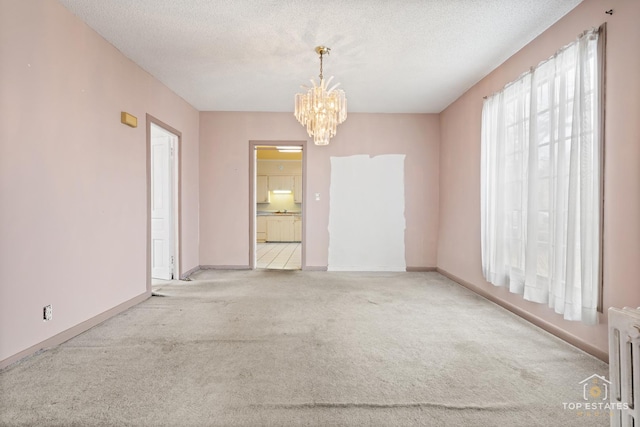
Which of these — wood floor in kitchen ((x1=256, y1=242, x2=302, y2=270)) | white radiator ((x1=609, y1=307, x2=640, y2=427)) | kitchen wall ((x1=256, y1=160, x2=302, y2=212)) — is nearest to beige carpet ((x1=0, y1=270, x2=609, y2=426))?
white radiator ((x1=609, y1=307, x2=640, y2=427))

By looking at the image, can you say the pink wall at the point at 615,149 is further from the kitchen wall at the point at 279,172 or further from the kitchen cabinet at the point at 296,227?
the kitchen wall at the point at 279,172

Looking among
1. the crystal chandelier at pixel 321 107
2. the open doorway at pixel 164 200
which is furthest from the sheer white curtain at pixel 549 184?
the open doorway at pixel 164 200

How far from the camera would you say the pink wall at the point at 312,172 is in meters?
5.81

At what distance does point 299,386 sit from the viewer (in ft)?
6.55

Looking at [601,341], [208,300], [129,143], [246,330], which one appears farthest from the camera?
[208,300]

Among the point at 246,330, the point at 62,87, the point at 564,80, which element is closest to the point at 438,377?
the point at 246,330

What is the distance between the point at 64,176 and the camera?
8.88 feet

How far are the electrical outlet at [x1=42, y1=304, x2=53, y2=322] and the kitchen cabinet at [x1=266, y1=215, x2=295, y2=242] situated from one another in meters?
8.09

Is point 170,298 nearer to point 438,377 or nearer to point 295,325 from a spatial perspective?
point 295,325

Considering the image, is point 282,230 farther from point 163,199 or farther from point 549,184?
point 549,184

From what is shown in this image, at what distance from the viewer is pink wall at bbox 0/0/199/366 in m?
2.23

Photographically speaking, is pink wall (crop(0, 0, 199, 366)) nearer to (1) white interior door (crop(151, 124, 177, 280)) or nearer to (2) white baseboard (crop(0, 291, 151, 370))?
(2) white baseboard (crop(0, 291, 151, 370))

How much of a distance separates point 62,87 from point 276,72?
2.13 meters

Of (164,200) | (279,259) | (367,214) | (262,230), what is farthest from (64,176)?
(262,230)
